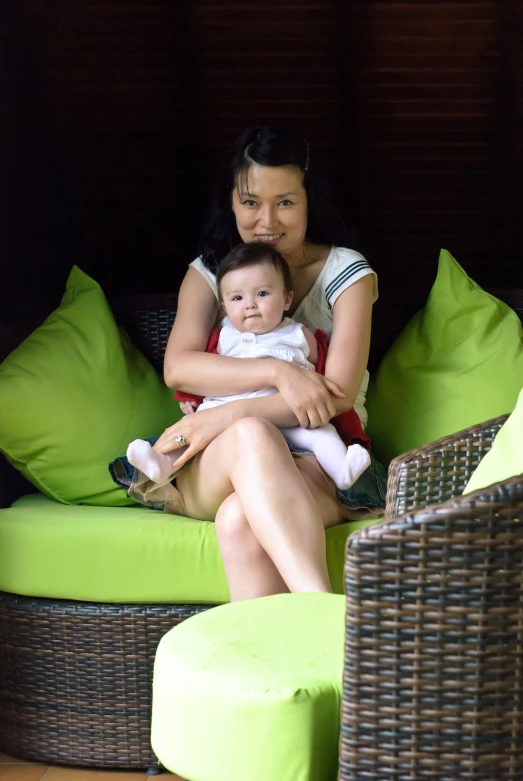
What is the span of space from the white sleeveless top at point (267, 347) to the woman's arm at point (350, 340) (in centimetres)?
8

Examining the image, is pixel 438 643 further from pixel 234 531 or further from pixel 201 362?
pixel 201 362

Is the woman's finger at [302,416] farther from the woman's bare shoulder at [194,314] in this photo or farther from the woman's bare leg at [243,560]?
the woman's bare shoulder at [194,314]

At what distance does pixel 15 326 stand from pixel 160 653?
5.58 feet

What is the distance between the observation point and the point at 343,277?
107 inches

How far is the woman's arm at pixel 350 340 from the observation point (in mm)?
2561

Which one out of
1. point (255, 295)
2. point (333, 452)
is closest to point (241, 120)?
point (255, 295)

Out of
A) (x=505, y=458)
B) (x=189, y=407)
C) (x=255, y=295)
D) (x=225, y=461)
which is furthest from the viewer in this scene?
(x=189, y=407)

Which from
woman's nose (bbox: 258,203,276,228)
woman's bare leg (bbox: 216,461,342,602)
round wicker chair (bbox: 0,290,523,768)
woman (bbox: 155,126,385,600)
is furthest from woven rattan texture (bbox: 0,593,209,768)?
woman's nose (bbox: 258,203,276,228)

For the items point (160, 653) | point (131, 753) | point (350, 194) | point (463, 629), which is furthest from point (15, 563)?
point (350, 194)

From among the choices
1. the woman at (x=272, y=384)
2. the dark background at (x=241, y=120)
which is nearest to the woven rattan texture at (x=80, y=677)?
the woman at (x=272, y=384)

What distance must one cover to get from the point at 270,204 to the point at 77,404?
74cm

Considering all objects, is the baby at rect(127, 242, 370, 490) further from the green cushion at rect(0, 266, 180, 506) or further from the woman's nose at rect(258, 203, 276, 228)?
the green cushion at rect(0, 266, 180, 506)

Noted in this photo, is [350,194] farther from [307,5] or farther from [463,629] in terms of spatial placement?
[463,629]

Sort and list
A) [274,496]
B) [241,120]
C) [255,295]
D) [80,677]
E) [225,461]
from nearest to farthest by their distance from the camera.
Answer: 1. [274,496]
2. [225,461]
3. [80,677]
4. [255,295]
5. [241,120]
